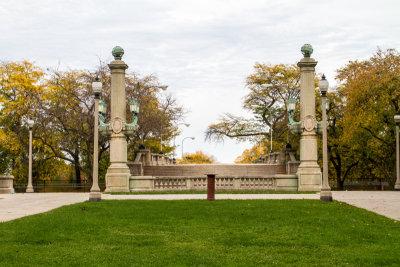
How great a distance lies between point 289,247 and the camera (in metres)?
9.09

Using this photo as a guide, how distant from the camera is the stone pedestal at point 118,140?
26734 millimetres

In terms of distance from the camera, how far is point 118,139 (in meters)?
27.1

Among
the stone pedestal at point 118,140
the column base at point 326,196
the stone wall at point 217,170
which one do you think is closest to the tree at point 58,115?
the stone wall at point 217,170

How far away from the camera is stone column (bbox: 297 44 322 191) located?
2625 centimetres

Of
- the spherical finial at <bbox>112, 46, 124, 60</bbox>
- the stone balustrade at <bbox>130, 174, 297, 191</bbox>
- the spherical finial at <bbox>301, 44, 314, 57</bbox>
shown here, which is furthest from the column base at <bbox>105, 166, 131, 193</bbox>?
the spherical finial at <bbox>301, 44, 314, 57</bbox>

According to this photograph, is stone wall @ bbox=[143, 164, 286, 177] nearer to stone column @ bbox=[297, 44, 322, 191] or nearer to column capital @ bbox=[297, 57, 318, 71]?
stone column @ bbox=[297, 44, 322, 191]

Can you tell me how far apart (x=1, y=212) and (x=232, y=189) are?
1347cm

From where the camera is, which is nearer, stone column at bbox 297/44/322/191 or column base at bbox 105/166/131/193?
stone column at bbox 297/44/322/191

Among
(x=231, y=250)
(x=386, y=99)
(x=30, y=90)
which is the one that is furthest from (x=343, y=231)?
(x=30, y=90)

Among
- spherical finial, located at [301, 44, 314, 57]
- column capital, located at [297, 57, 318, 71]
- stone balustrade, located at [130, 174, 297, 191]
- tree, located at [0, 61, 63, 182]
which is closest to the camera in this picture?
stone balustrade, located at [130, 174, 297, 191]

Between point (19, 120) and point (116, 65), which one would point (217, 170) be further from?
point (19, 120)

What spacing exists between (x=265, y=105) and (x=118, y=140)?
29.3 metres

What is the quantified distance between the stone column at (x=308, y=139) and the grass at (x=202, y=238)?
38.0 ft

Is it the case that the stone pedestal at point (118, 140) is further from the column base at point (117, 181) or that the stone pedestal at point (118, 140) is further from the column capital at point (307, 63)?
the column capital at point (307, 63)
